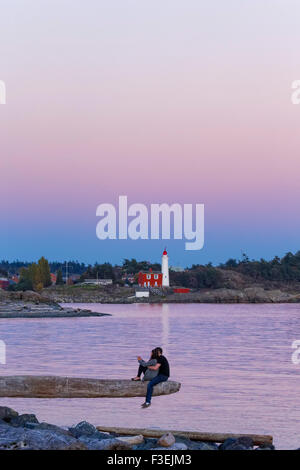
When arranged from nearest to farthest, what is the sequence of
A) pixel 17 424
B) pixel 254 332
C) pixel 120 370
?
pixel 17 424 < pixel 120 370 < pixel 254 332

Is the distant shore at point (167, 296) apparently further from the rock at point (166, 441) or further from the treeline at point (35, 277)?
the rock at point (166, 441)

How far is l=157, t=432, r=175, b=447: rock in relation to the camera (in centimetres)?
1125

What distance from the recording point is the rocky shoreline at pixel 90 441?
1059 centimetres

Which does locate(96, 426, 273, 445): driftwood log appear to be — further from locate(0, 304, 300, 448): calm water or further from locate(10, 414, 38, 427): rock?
locate(10, 414, 38, 427): rock

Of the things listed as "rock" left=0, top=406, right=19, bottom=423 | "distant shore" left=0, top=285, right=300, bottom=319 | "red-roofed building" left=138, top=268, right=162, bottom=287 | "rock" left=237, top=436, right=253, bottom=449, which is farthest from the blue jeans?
"red-roofed building" left=138, top=268, right=162, bottom=287

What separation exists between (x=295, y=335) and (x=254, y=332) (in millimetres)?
5114

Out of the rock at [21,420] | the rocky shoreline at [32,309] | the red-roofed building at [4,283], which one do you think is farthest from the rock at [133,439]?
the red-roofed building at [4,283]

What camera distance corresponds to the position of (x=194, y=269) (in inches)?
7318

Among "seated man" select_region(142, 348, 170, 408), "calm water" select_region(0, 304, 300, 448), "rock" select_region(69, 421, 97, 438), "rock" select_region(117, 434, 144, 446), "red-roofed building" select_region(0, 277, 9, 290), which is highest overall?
"red-roofed building" select_region(0, 277, 9, 290)

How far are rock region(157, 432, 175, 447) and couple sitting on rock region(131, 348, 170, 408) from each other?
4.45m

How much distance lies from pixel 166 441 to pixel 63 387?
5033 mm

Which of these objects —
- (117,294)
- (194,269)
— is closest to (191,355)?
(117,294)

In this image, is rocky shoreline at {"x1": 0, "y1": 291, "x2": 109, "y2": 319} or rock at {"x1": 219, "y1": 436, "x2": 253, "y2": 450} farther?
rocky shoreline at {"x1": 0, "y1": 291, "x2": 109, "y2": 319}
